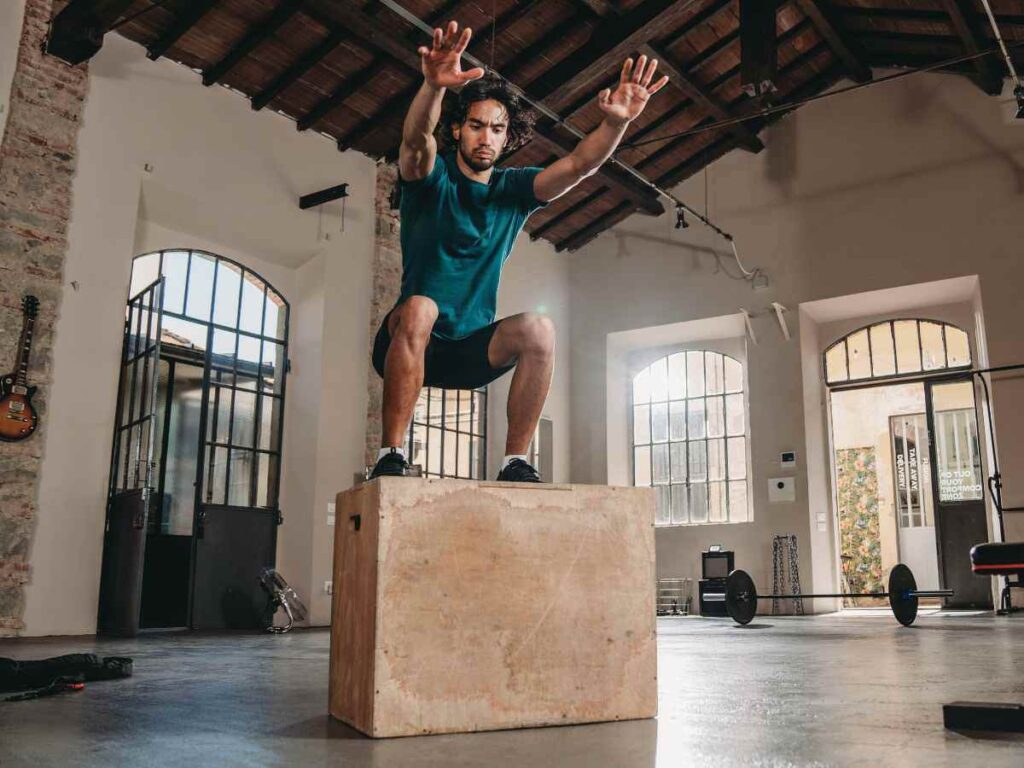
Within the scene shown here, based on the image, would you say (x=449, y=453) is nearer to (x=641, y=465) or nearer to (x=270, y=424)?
(x=270, y=424)

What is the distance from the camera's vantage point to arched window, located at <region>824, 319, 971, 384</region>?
1031 centimetres

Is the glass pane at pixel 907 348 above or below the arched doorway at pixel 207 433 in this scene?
above

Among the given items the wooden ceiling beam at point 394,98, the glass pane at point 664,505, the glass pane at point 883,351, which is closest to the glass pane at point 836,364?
the glass pane at point 883,351

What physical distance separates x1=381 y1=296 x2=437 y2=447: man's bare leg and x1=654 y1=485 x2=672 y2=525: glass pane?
941 centimetres

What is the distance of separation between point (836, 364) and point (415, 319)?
9.75 m

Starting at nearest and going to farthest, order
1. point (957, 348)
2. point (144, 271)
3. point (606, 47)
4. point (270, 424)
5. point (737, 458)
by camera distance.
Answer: point (144, 271)
point (606, 47)
point (270, 424)
point (957, 348)
point (737, 458)

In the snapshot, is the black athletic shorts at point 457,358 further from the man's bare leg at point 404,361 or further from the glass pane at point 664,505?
the glass pane at point 664,505

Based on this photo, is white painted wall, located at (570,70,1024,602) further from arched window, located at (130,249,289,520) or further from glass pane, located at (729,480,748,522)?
arched window, located at (130,249,289,520)

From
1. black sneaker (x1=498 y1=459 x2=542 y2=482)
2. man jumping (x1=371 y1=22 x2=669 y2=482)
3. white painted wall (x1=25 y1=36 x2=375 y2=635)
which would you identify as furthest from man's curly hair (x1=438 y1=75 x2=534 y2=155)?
white painted wall (x1=25 y1=36 x2=375 y2=635)

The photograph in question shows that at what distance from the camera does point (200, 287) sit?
8.05 m

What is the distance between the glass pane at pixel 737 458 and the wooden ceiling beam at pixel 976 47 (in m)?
4.62

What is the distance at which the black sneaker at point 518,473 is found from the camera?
2176 millimetres

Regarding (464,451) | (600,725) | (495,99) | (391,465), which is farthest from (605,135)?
(464,451)

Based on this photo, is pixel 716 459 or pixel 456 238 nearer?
pixel 456 238
